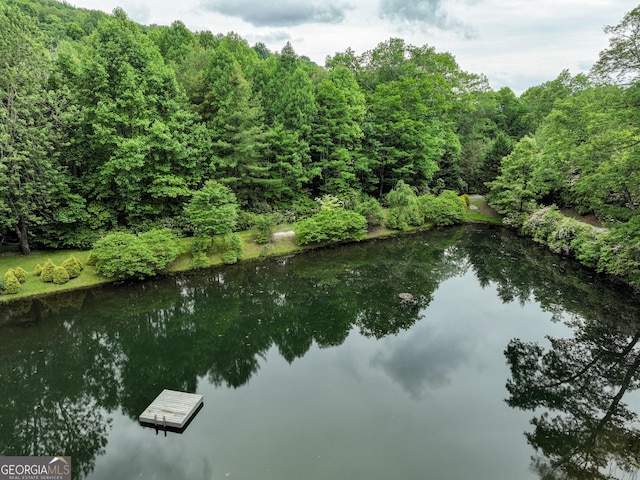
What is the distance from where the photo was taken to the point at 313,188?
31266mm

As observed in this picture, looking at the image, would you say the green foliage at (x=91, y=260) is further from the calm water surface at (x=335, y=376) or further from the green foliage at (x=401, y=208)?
the green foliage at (x=401, y=208)

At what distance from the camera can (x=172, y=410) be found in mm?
9922

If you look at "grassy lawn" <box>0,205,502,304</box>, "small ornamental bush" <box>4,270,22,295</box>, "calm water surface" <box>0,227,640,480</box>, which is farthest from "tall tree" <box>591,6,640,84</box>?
"small ornamental bush" <box>4,270,22,295</box>

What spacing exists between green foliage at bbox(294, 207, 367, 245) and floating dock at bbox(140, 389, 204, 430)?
47.1 ft

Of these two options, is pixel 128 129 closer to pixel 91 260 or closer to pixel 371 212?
pixel 91 260

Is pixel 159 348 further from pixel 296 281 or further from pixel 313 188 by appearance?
pixel 313 188

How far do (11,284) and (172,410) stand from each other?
11705 mm

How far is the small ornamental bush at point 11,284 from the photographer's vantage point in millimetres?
16141

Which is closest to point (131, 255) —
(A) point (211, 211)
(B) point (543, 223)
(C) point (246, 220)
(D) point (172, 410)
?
(A) point (211, 211)

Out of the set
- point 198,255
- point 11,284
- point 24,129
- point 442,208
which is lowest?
point 11,284

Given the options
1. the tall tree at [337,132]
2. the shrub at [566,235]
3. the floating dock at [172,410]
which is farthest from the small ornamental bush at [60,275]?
the shrub at [566,235]

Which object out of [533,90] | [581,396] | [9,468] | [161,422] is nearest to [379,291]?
[581,396]

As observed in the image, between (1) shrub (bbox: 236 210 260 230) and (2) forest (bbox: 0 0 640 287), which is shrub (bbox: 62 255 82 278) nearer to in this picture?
(2) forest (bbox: 0 0 640 287)

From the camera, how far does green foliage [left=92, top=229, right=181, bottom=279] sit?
17812mm
